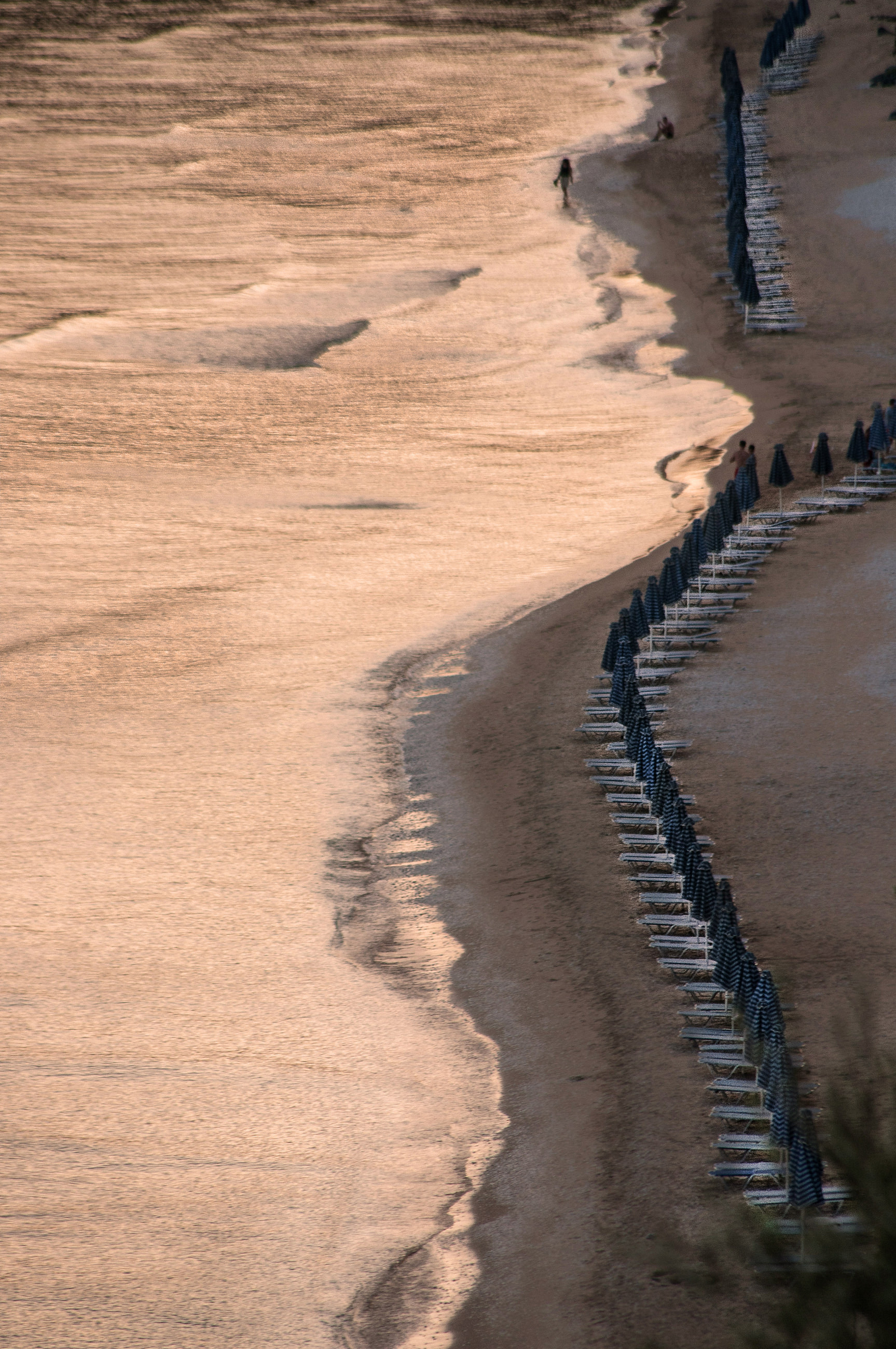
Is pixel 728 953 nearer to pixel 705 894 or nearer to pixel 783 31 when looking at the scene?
pixel 705 894

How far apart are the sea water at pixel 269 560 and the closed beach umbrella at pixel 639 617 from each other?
2885 mm

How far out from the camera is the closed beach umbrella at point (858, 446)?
2238 cm

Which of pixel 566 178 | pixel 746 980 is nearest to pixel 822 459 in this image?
pixel 746 980

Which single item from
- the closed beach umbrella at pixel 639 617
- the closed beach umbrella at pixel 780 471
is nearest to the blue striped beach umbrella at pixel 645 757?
the closed beach umbrella at pixel 639 617

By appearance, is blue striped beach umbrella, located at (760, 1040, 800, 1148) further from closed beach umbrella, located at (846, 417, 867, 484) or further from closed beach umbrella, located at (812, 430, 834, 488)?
closed beach umbrella, located at (812, 430, 834, 488)

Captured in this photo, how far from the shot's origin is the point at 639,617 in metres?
18.8

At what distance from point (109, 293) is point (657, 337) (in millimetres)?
12452

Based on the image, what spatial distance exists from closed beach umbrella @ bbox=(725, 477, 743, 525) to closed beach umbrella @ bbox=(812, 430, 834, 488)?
162cm

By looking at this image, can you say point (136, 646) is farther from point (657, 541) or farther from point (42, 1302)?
point (42, 1302)

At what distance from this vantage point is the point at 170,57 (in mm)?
48469

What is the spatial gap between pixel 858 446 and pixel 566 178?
776 inches

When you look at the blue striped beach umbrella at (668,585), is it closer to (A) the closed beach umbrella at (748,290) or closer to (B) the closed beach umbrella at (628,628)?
(B) the closed beach umbrella at (628,628)

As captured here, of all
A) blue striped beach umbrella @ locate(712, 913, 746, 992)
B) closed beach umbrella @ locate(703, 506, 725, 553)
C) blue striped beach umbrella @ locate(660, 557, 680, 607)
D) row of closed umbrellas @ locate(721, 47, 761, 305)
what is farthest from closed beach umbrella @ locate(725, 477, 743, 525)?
row of closed umbrellas @ locate(721, 47, 761, 305)

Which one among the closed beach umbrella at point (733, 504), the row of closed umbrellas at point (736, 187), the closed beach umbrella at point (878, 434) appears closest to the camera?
the closed beach umbrella at point (733, 504)
